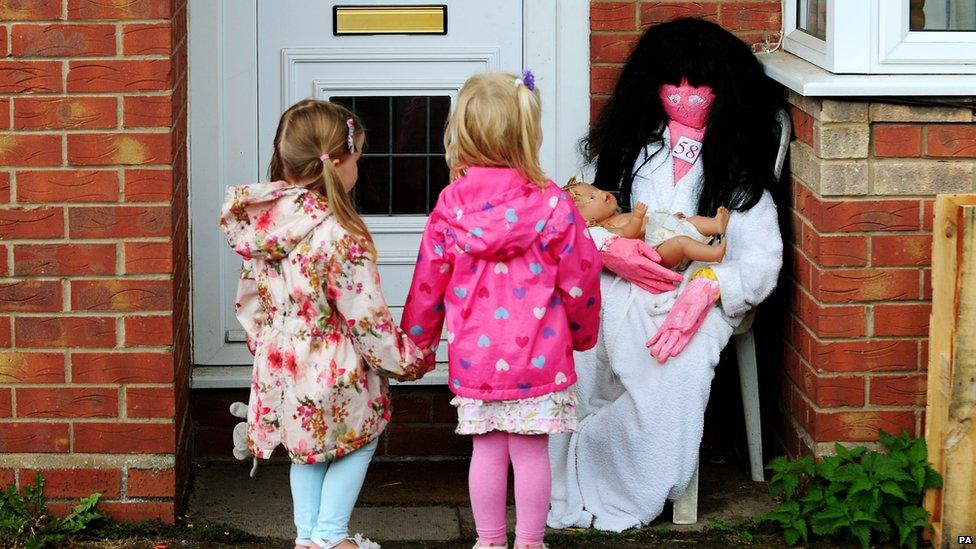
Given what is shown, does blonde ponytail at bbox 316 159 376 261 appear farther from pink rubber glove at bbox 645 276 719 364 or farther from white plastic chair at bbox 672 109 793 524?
white plastic chair at bbox 672 109 793 524

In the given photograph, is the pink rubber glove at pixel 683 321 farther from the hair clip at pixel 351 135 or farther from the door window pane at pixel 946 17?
the hair clip at pixel 351 135

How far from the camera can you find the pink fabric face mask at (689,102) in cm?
487

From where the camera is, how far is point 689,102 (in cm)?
488

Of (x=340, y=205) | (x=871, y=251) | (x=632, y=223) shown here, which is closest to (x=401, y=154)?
(x=632, y=223)

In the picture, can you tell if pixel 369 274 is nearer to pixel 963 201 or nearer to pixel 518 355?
pixel 518 355

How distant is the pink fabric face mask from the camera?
4871mm

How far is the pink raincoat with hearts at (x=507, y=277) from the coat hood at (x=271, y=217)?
1.11 ft

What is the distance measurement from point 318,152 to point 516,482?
1.06 metres

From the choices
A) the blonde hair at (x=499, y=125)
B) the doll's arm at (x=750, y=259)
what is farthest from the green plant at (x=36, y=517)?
the doll's arm at (x=750, y=259)

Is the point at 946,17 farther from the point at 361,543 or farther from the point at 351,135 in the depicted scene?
the point at 361,543

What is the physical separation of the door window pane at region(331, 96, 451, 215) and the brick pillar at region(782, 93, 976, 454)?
134cm

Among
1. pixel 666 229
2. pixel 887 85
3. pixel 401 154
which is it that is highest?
pixel 887 85

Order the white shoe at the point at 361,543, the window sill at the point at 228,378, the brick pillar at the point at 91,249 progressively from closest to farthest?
the white shoe at the point at 361,543, the brick pillar at the point at 91,249, the window sill at the point at 228,378

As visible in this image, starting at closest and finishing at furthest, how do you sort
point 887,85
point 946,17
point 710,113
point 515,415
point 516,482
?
point 515,415
point 516,482
point 887,85
point 946,17
point 710,113
